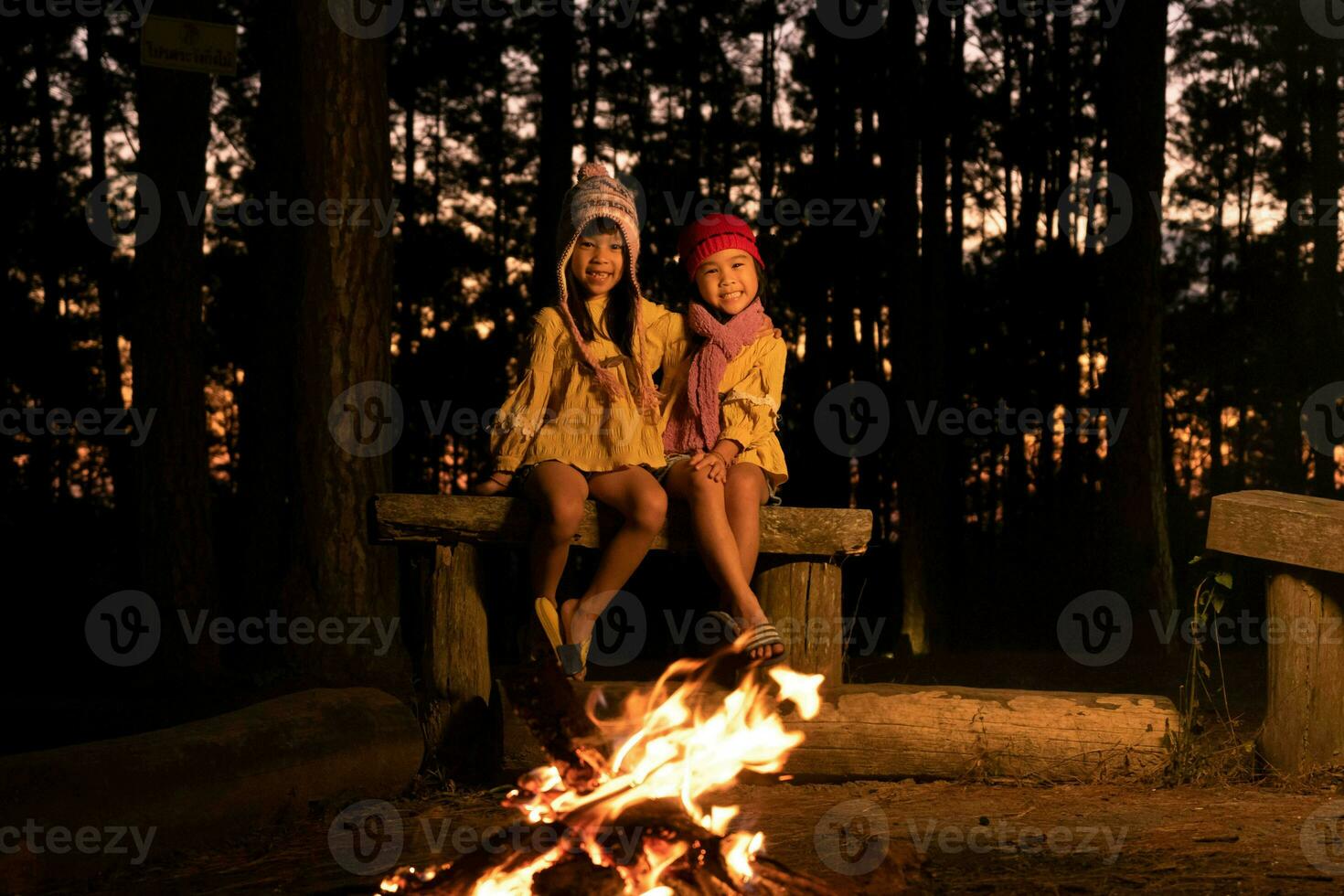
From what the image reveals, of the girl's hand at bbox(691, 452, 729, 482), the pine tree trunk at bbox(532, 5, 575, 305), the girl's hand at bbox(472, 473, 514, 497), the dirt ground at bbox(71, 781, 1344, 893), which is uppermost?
the pine tree trunk at bbox(532, 5, 575, 305)

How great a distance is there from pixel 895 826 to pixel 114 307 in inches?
754

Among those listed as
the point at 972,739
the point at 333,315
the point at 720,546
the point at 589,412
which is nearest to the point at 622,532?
the point at 720,546

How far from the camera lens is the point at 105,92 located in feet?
64.4

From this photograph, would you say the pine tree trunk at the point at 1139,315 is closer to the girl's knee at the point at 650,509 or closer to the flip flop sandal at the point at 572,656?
the girl's knee at the point at 650,509

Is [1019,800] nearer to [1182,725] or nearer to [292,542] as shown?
[1182,725]

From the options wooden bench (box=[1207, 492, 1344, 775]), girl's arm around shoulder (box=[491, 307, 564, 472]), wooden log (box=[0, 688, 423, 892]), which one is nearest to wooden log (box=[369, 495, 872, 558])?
girl's arm around shoulder (box=[491, 307, 564, 472])

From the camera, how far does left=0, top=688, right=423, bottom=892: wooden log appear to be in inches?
149

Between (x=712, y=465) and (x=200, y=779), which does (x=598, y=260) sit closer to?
(x=712, y=465)

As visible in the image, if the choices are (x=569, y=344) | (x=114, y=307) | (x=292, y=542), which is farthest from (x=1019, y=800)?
(x=114, y=307)

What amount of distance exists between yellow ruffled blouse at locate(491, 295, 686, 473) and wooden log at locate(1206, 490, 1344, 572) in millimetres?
2285

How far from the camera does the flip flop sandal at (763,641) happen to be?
4.75 meters

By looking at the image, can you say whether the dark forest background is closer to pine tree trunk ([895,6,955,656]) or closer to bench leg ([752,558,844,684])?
pine tree trunk ([895,6,955,656])

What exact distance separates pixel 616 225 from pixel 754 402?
3.05 feet

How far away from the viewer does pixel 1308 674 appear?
4.88 metres
